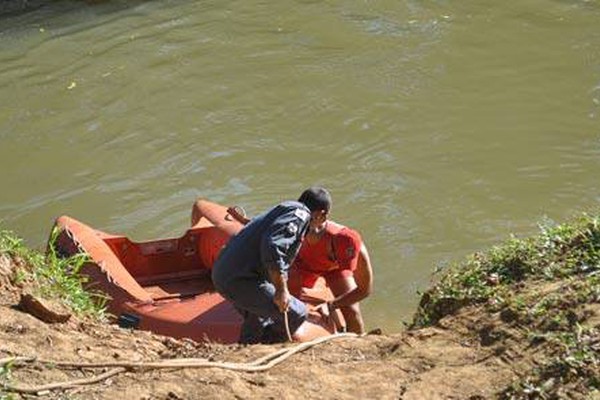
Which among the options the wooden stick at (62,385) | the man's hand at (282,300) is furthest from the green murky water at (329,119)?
the wooden stick at (62,385)

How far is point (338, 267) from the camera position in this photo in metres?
8.08

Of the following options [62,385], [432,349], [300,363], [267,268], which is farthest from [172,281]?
[62,385]

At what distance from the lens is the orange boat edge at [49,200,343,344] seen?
26.0 feet

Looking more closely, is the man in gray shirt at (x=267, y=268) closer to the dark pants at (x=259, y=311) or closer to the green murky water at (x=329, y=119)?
the dark pants at (x=259, y=311)

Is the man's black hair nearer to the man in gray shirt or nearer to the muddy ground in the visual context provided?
the man in gray shirt

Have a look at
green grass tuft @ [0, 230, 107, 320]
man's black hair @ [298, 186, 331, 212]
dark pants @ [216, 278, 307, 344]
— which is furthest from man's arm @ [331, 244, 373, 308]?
green grass tuft @ [0, 230, 107, 320]

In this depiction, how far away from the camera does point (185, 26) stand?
1723 centimetres

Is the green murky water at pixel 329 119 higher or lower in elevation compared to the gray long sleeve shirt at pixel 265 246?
lower

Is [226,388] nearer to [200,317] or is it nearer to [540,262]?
[540,262]

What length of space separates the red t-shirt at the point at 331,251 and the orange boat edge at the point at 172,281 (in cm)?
23

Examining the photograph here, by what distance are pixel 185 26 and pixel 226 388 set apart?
1285 cm

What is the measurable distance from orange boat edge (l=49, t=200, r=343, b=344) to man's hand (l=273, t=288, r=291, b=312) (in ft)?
1.07

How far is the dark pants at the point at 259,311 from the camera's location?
706cm

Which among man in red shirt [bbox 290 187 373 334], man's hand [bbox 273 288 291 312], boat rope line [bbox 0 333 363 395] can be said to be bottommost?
man in red shirt [bbox 290 187 373 334]
